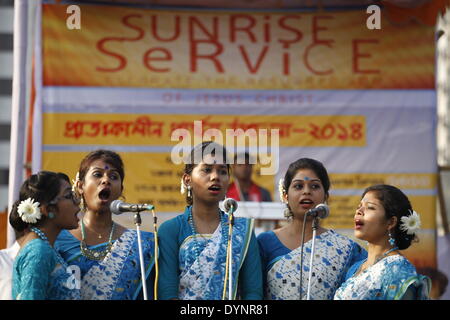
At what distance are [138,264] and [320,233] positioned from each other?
3.19ft

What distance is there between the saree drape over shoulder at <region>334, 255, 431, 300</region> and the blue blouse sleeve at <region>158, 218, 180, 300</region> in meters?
0.82

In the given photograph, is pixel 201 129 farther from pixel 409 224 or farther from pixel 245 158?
pixel 409 224

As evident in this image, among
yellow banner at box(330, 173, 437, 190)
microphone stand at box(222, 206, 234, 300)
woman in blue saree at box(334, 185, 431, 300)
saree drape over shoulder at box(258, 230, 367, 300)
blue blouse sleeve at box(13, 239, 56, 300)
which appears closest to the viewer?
blue blouse sleeve at box(13, 239, 56, 300)

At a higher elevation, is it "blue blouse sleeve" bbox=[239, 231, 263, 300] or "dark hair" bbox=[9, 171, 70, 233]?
"dark hair" bbox=[9, 171, 70, 233]

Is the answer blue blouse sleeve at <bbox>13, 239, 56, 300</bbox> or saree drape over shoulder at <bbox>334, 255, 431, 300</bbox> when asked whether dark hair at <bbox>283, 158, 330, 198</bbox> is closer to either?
saree drape over shoulder at <bbox>334, 255, 431, 300</bbox>

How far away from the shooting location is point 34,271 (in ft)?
12.2

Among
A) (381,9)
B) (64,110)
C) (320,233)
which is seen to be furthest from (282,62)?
(320,233)

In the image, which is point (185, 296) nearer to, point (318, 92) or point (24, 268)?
point (24, 268)

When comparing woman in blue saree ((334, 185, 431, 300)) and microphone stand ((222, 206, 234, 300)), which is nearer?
woman in blue saree ((334, 185, 431, 300))

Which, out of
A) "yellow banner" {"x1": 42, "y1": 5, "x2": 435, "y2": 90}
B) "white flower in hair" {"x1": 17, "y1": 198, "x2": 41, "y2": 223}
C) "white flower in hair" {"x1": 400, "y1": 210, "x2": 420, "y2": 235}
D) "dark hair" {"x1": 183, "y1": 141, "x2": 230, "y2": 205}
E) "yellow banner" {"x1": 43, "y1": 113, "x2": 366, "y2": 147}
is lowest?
"white flower in hair" {"x1": 400, "y1": 210, "x2": 420, "y2": 235}

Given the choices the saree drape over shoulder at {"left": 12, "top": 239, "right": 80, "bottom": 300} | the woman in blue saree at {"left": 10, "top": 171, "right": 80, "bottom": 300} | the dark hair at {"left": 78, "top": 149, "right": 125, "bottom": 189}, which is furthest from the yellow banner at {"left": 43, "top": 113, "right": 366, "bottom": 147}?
the saree drape over shoulder at {"left": 12, "top": 239, "right": 80, "bottom": 300}

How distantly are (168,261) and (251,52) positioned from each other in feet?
11.2

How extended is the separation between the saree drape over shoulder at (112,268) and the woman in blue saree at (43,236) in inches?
6.1

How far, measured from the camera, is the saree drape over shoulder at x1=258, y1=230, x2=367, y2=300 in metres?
4.17
